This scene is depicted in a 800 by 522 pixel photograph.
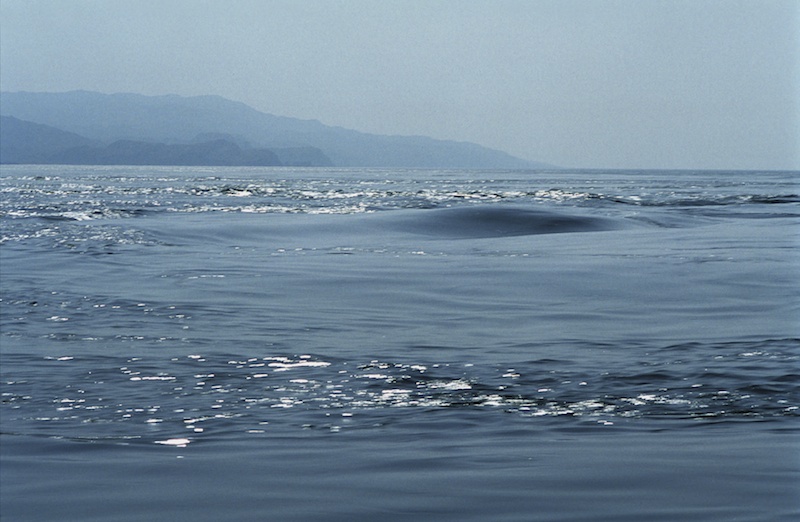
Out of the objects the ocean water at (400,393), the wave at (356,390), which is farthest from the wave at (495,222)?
the wave at (356,390)

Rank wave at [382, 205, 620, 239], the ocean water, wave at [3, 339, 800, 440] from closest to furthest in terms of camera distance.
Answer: the ocean water, wave at [3, 339, 800, 440], wave at [382, 205, 620, 239]

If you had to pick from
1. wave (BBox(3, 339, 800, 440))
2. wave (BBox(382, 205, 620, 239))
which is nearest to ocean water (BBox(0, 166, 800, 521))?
wave (BBox(3, 339, 800, 440))

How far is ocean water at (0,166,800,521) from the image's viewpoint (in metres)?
4.49

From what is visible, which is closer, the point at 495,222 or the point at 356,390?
the point at 356,390

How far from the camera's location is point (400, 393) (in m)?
6.84

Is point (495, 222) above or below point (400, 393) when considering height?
below

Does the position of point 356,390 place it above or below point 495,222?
above

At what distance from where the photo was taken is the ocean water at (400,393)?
449 cm

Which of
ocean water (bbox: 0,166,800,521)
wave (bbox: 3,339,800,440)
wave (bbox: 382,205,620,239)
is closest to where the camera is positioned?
ocean water (bbox: 0,166,800,521)

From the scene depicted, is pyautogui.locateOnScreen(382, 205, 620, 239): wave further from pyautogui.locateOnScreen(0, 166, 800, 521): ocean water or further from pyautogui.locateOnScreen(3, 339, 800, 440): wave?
pyautogui.locateOnScreen(3, 339, 800, 440): wave

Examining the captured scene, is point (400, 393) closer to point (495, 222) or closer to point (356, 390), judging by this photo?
point (356, 390)

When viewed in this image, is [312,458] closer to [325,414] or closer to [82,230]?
[325,414]

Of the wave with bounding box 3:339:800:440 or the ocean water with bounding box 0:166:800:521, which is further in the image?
the wave with bounding box 3:339:800:440

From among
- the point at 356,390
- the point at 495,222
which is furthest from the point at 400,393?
the point at 495,222
